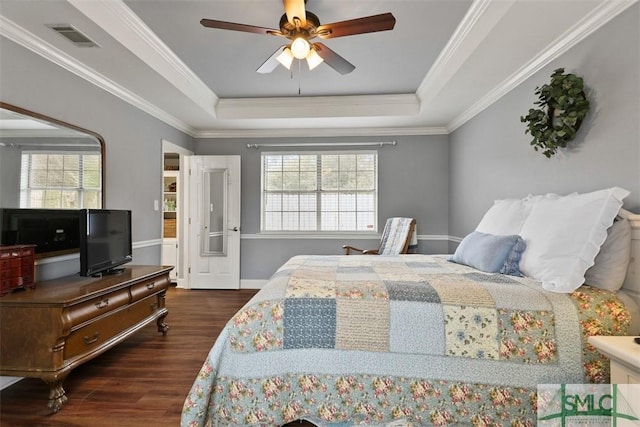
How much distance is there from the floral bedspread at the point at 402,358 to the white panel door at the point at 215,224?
3.38m

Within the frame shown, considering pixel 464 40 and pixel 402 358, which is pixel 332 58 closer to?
pixel 464 40

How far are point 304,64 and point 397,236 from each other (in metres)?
2.35

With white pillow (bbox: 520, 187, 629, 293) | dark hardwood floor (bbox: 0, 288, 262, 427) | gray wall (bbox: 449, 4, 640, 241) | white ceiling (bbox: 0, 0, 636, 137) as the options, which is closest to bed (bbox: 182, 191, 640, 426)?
white pillow (bbox: 520, 187, 629, 293)

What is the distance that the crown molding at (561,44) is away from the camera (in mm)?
1863

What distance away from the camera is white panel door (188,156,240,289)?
4777mm

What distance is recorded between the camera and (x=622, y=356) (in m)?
1.18

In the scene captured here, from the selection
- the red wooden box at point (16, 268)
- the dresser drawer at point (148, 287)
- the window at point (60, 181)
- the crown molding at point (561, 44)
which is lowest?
the dresser drawer at point (148, 287)

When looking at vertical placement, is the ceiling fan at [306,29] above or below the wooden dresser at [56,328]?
above

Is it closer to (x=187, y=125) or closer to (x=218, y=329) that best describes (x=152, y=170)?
(x=187, y=125)

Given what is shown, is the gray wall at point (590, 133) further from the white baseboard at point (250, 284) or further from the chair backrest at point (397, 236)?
the white baseboard at point (250, 284)

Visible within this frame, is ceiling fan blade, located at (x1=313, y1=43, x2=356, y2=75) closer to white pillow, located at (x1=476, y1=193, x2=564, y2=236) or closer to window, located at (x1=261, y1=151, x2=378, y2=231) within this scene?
white pillow, located at (x1=476, y1=193, x2=564, y2=236)

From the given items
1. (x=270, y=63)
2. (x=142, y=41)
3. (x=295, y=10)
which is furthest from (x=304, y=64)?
(x=142, y=41)

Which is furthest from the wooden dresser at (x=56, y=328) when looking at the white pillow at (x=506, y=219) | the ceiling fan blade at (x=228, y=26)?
the white pillow at (x=506, y=219)

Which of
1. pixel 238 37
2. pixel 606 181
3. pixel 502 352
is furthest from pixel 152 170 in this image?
pixel 606 181
